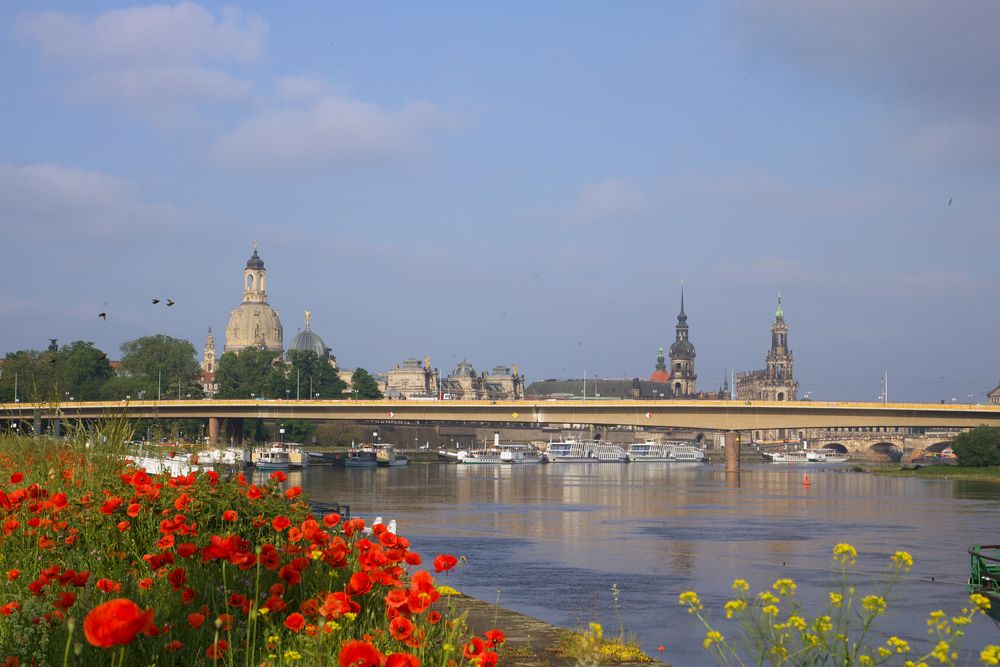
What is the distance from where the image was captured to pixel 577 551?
1577 inches

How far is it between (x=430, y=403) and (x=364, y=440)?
8374 centimetres

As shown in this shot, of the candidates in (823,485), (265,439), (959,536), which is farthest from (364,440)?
(959,536)

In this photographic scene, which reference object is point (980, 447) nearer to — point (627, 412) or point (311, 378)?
point (627, 412)

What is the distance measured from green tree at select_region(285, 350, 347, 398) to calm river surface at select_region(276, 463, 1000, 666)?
336ft

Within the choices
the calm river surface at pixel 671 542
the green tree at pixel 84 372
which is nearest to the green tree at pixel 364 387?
the green tree at pixel 84 372

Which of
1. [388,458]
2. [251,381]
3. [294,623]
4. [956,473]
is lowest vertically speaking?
[388,458]

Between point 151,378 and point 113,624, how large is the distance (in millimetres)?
176337

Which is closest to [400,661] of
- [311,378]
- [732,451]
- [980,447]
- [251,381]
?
[980,447]

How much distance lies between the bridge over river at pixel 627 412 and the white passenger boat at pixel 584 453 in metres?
63.7

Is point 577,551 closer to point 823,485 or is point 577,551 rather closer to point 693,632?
point 693,632

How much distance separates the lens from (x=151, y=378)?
17612 cm

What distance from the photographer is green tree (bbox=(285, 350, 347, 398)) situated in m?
187

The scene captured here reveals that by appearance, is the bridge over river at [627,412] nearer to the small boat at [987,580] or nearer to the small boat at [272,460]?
the small boat at [272,460]

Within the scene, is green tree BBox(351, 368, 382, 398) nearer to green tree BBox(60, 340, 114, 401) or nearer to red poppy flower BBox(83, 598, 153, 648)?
green tree BBox(60, 340, 114, 401)
